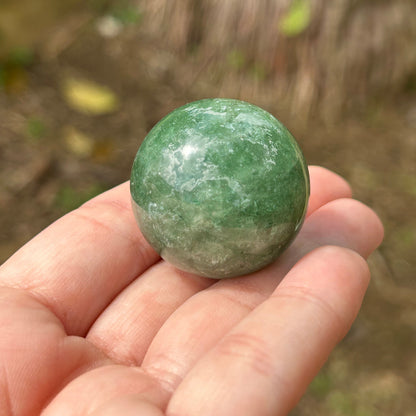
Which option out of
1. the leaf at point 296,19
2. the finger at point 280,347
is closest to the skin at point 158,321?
the finger at point 280,347

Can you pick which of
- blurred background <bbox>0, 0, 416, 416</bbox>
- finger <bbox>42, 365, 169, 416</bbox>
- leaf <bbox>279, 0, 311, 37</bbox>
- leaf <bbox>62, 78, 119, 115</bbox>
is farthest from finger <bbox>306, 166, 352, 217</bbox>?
leaf <bbox>62, 78, 119, 115</bbox>

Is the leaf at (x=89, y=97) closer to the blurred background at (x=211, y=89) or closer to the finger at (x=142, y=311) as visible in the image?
the blurred background at (x=211, y=89)

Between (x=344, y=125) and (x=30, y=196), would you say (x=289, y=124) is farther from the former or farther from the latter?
(x=30, y=196)

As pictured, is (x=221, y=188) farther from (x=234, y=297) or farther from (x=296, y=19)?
(x=296, y=19)

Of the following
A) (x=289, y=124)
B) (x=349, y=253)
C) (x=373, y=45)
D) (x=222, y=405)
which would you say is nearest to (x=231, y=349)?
(x=222, y=405)

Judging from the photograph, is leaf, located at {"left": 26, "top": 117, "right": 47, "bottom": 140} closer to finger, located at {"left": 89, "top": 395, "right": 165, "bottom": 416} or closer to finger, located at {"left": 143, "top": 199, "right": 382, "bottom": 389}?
finger, located at {"left": 143, "top": 199, "right": 382, "bottom": 389}

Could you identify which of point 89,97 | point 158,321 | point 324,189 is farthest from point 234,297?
point 89,97
